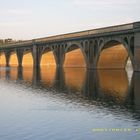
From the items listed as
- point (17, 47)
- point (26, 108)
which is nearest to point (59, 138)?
point (26, 108)

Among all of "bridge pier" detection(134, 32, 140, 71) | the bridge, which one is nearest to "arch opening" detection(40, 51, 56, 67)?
the bridge

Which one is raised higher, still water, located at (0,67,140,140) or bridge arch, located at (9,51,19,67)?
bridge arch, located at (9,51,19,67)

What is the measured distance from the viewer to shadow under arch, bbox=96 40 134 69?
3541 inches

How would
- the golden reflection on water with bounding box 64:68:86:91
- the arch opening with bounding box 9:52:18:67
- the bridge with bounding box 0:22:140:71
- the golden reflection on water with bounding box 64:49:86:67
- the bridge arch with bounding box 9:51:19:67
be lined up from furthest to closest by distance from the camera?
the arch opening with bounding box 9:52:18:67, the bridge arch with bounding box 9:51:19:67, the golden reflection on water with bounding box 64:49:86:67, the bridge with bounding box 0:22:140:71, the golden reflection on water with bounding box 64:68:86:91

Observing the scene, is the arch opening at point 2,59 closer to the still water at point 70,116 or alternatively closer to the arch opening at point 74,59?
the arch opening at point 74,59

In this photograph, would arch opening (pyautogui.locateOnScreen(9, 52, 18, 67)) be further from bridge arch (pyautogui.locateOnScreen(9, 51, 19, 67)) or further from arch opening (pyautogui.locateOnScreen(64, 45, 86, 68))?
arch opening (pyautogui.locateOnScreen(64, 45, 86, 68))

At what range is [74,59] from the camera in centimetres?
11544

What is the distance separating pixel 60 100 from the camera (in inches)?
1565

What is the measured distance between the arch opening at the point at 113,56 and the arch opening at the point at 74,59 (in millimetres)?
18055

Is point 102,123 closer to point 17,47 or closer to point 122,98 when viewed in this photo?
point 122,98

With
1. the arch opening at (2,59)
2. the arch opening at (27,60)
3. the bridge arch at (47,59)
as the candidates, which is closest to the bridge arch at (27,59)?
the arch opening at (27,60)

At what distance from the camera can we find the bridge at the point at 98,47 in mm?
76588

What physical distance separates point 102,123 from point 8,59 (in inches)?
5812

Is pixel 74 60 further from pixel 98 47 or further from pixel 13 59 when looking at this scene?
pixel 13 59
